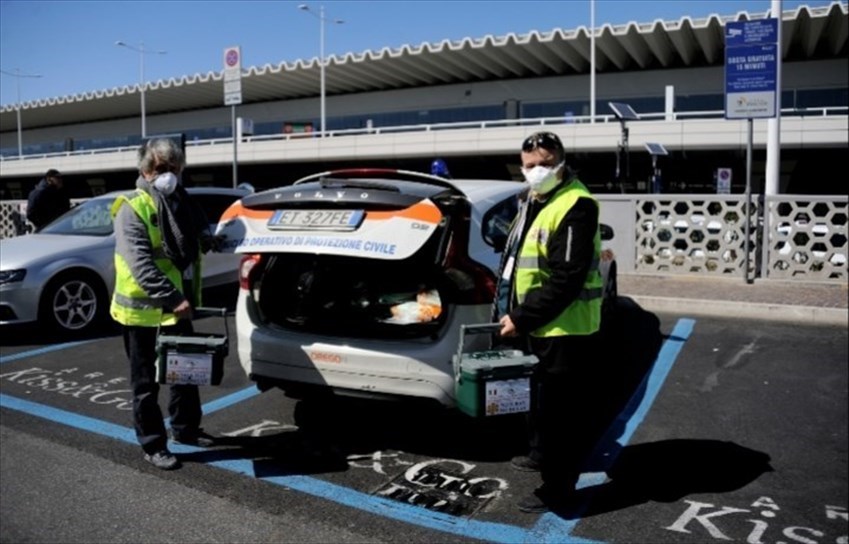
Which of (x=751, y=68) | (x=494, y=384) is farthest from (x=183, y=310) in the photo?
(x=751, y=68)

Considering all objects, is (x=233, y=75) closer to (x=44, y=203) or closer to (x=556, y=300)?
(x=44, y=203)

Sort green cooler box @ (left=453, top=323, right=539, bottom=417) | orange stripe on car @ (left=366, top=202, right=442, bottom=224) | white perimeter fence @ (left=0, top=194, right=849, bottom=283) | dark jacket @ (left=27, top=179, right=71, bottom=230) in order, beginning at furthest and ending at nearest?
dark jacket @ (left=27, top=179, right=71, bottom=230)
white perimeter fence @ (left=0, top=194, right=849, bottom=283)
orange stripe on car @ (left=366, top=202, right=442, bottom=224)
green cooler box @ (left=453, top=323, right=539, bottom=417)

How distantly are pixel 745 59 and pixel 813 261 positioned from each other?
3143 millimetres

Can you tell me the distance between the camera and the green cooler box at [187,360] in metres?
3.83

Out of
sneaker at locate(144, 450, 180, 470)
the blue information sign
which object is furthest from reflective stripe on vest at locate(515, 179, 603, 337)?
the blue information sign

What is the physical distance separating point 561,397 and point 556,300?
1.63 ft

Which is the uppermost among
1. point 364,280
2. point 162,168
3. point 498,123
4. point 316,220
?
point 498,123

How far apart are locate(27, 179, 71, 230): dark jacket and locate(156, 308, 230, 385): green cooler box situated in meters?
8.27

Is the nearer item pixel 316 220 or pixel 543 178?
pixel 543 178

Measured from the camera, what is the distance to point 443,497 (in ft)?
12.2

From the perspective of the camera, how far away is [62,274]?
7703mm

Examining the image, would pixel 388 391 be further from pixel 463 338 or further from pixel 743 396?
pixel 743 396

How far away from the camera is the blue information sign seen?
10.4m

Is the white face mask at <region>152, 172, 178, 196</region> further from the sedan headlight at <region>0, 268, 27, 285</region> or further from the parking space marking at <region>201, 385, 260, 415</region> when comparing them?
the sedan headlight at <region>0, 268, 27, 285</region>
